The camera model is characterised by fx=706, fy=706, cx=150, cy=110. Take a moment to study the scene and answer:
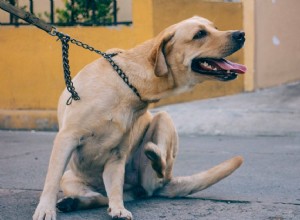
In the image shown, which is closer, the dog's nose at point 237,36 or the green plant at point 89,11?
the dog's nose at point 237,36

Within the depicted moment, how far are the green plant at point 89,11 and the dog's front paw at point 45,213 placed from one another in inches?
227

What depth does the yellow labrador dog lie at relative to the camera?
4184mm

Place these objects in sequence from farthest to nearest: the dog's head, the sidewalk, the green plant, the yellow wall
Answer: the green plant, the yellow wall, the sidewalk, the dog's head

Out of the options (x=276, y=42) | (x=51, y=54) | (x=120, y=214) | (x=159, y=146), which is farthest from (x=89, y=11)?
(x=120, y=214)

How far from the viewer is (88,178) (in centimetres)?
453

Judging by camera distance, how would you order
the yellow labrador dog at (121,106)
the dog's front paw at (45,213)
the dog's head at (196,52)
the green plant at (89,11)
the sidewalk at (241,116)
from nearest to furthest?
1. the dog's front paw at (45,213)
2. the yellow labrador dog at (121,106)
3. the dog's head at (196,52)
4. the sidewalk at (241,116)
5. the green plant at (89,11)

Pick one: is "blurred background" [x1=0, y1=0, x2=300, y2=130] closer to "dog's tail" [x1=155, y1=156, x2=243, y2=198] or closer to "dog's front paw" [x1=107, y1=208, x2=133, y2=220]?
"dog's tail" [x1=155, y1=156, x2=243, y2=198]

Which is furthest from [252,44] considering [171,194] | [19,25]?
[171,194]

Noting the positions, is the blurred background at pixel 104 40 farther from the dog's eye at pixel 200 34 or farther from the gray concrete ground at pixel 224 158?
the dog's eye at pixel 200 34

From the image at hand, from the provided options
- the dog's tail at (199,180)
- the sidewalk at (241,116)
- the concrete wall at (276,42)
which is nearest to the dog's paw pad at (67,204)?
the dog's tail at (199,180)

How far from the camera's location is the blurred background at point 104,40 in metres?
9.30

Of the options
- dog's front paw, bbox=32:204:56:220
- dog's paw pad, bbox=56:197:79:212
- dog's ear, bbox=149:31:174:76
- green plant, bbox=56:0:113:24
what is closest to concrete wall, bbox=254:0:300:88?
green plant, bbox=56:0:113:24

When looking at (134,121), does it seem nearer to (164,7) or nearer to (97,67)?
(97,67)

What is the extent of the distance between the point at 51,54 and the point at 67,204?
565 centimetres
